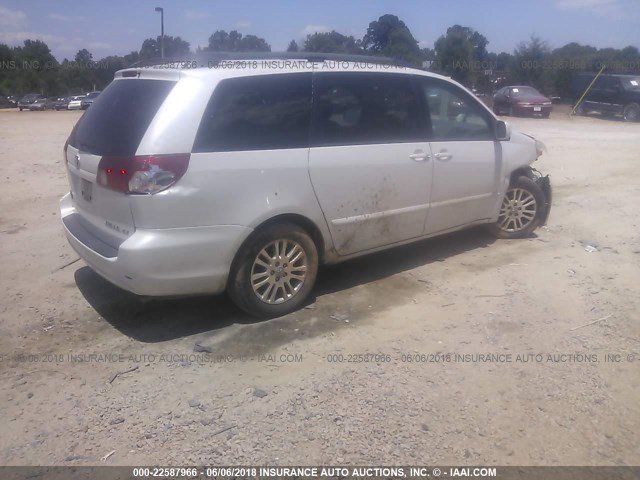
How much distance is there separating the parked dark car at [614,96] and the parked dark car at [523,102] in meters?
2.11

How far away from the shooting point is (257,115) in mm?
4219

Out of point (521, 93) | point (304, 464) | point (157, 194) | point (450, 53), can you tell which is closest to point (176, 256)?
point (157, 194)

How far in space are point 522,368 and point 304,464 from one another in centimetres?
164

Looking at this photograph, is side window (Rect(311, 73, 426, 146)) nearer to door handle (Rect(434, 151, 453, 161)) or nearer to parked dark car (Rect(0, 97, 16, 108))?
door handle (Rect(434, 151, 453, 161))

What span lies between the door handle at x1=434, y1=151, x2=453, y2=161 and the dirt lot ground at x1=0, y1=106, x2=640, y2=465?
1.04 m

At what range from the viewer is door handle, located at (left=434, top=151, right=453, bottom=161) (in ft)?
17.2

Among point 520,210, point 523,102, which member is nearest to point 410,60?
point 520,210

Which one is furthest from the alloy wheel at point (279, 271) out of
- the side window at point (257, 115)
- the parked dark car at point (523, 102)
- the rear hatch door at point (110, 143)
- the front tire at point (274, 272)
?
the parked dark car at point (523, 102)

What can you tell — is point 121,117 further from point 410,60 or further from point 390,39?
point 390,39

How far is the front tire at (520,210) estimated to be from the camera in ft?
20.6

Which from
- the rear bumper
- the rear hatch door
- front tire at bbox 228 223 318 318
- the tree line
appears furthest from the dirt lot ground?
the tree line

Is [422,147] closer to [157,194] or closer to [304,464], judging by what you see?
[157,194]

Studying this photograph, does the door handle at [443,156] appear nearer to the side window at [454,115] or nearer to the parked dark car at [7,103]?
the side window at [454,115]

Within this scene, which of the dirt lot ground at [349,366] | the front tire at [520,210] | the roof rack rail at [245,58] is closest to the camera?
the dirt lot ground at [349,366]
